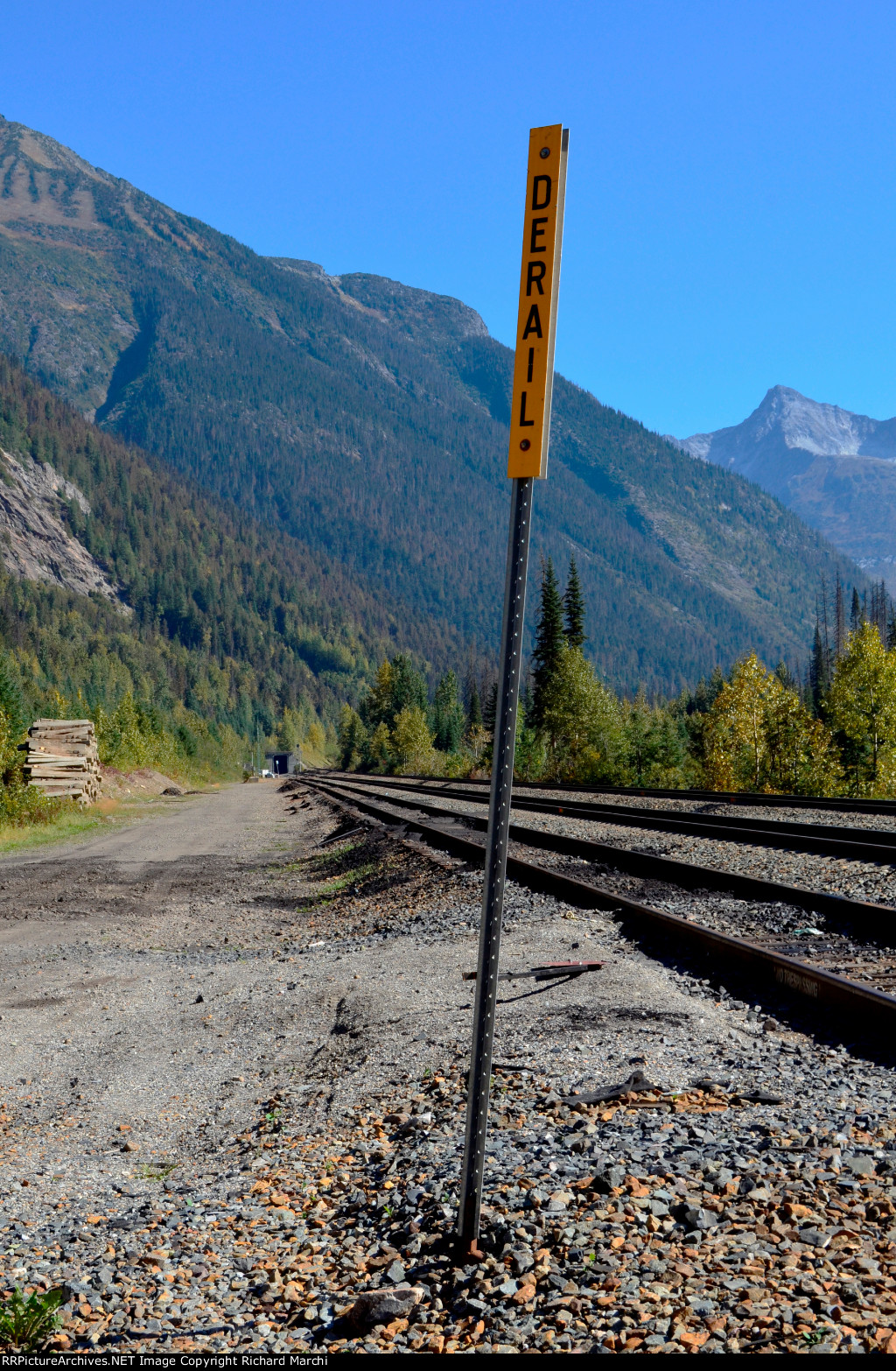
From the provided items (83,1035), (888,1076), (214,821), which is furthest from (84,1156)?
(214,821)

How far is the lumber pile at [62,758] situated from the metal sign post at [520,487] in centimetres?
2990

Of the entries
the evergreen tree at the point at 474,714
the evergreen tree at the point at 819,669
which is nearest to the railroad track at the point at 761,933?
the evergreen tree at the point at 474,714

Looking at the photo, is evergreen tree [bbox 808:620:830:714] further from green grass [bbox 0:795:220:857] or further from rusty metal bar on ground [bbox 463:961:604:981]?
rusty metal bar on ground [bbox 463:961:604:981]

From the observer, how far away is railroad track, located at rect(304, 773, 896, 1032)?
6070 mm

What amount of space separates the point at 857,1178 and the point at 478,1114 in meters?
1.50

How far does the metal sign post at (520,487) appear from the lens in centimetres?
315

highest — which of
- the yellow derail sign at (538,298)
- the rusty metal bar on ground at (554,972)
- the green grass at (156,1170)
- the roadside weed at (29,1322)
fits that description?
the yellow derail sign at (538,298)

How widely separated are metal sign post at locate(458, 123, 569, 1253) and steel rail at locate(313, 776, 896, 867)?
34.6 ft

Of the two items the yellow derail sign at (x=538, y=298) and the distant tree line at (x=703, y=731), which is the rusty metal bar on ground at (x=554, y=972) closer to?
the yellow derail sign at (x=538, y=298)

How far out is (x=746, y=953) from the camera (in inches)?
282

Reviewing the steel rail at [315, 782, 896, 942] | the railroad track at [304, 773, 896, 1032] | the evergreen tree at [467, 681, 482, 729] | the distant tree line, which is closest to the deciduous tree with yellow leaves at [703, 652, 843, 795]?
the distant tree line

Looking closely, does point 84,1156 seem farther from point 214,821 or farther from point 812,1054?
point 214,821

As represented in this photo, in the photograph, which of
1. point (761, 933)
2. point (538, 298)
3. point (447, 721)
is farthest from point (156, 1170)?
point (447, 721)

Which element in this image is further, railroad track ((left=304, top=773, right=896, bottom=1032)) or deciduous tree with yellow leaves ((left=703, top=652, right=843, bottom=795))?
deciduous tree with yellow leaves ((left=703, top=652, right=843, bottom=795))
